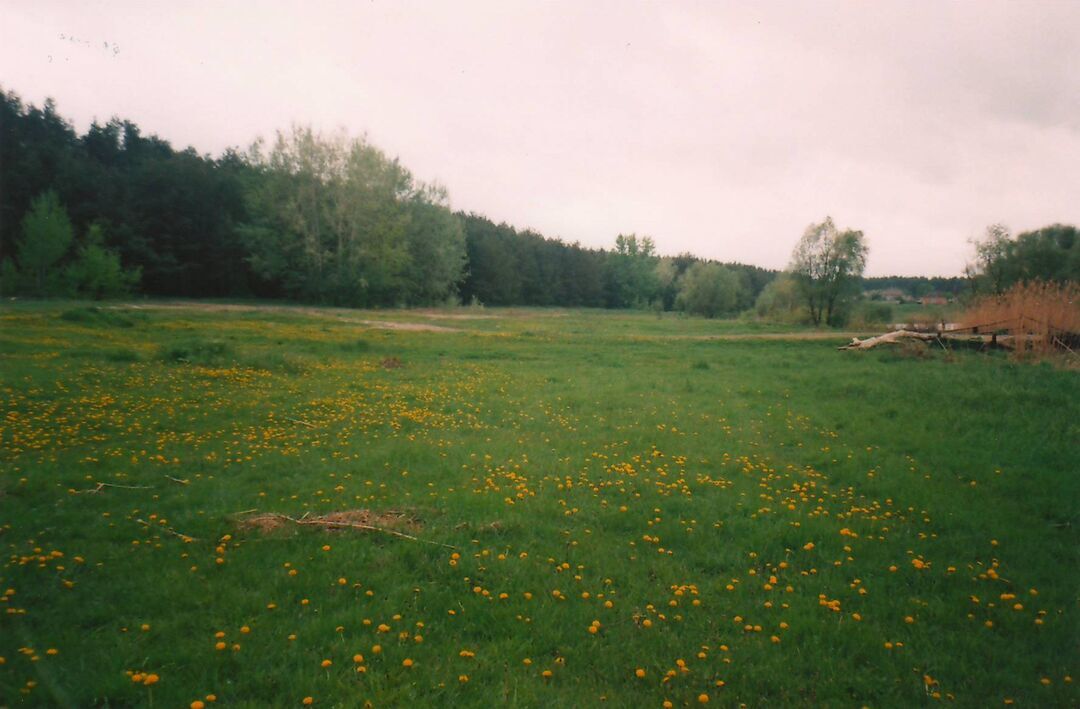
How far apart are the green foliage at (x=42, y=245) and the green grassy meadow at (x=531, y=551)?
3205 cm

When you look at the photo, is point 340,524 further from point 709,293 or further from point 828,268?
point 709,293

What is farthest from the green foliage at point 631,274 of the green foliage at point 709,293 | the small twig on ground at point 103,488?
the small twig on ground at point 103,488

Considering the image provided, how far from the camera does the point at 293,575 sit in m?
5.66

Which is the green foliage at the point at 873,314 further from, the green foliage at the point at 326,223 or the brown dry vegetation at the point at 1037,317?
the green foliage at the point at 326,223

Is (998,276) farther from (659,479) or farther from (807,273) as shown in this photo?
(659,479)

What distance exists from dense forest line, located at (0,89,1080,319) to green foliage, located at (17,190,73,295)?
9 cm

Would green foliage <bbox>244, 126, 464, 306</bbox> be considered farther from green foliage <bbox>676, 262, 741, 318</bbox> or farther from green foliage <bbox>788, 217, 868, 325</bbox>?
green foliage <bbox>676, 262, 741, 318</bbox>

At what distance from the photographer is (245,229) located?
53906mm

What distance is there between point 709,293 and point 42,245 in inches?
2956

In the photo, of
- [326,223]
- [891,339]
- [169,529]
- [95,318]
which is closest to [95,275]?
[326,223]

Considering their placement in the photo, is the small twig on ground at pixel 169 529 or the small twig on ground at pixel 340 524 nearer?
the small twig on ground at pixel 169 529

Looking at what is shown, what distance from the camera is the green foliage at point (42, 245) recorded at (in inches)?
1494

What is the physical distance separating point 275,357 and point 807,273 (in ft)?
166

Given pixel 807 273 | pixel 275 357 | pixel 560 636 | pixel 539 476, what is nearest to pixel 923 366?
pixel 539 476
